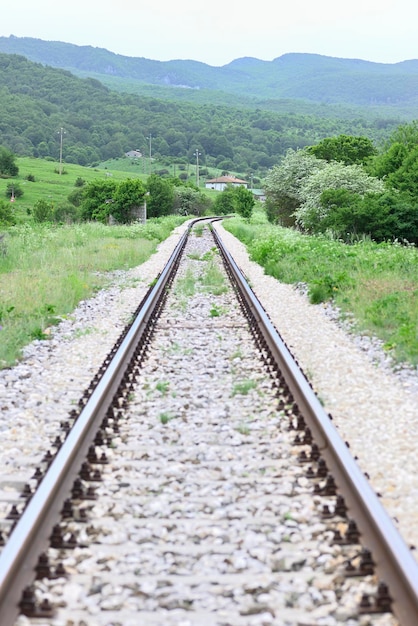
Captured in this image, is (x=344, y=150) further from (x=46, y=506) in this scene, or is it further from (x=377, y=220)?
(x=46, y=506)

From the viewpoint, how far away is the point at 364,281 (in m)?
13.4

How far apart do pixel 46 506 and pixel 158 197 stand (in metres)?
64.9

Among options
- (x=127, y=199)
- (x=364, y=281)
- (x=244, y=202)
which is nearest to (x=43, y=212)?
(x=244, y=202)

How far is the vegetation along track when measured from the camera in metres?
3.21

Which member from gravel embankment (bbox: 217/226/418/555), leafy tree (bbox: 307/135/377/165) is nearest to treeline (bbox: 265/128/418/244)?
leafy tree (bbox: 307/135/377/165)

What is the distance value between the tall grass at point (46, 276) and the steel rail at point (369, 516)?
4004 millimetres

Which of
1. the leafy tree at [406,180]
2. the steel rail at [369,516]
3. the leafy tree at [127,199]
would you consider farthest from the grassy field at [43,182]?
the steel rail at [369,516]

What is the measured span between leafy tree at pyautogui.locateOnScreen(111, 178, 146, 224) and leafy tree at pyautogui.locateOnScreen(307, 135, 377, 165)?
1278 centimetres

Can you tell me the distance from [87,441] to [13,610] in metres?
2.09

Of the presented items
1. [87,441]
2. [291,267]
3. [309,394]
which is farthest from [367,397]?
[291,267]

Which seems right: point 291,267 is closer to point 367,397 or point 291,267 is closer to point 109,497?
point 367,397

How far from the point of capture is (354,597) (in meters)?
3.26

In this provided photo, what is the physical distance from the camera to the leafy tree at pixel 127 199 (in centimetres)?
5028

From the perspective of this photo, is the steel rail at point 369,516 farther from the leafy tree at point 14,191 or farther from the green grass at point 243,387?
the leafy tree at point 14,191
